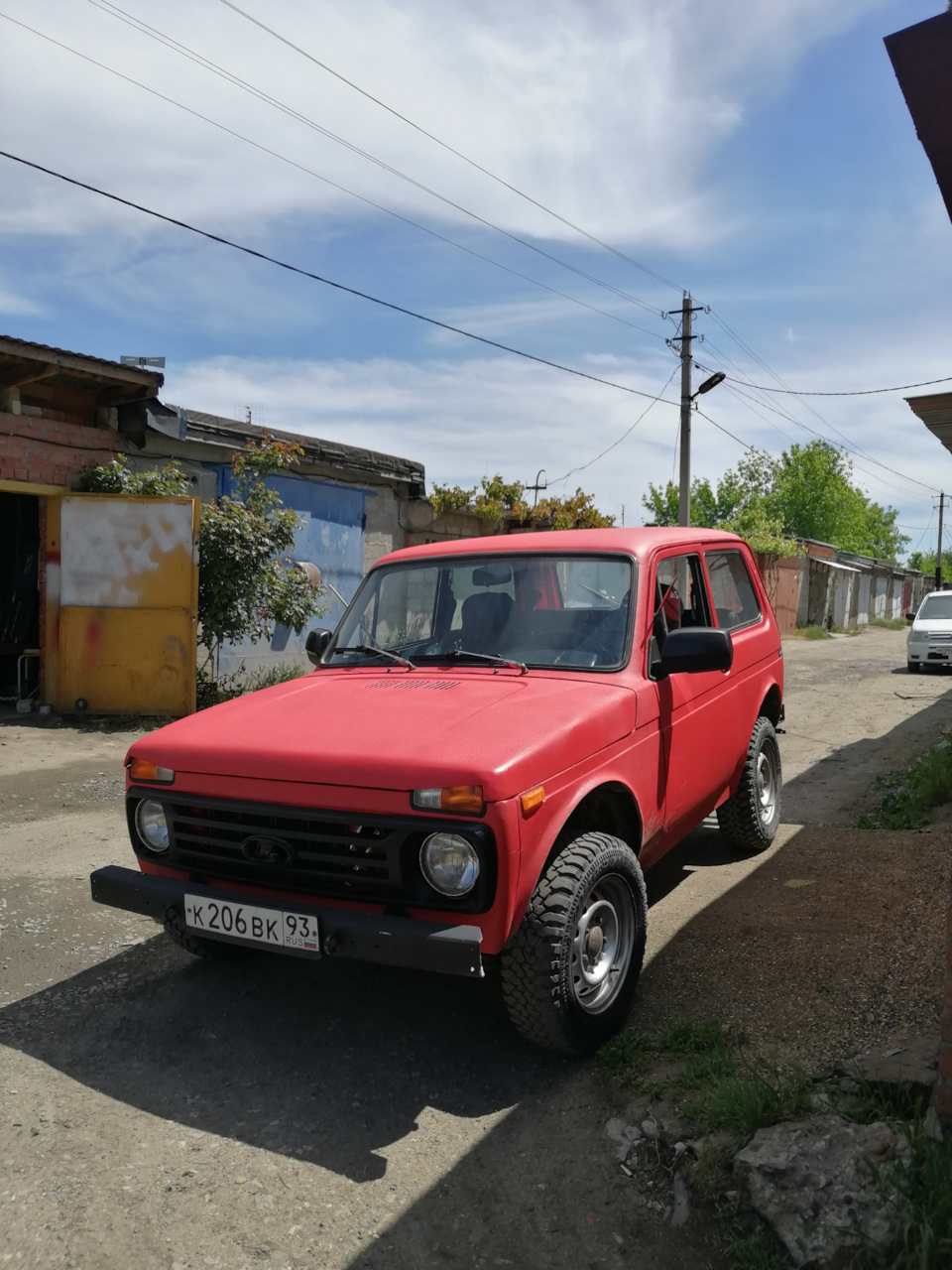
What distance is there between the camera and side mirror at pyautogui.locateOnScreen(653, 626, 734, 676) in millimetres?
3832

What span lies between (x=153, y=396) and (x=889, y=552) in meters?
81.6

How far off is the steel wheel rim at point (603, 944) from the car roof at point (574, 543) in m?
1.56

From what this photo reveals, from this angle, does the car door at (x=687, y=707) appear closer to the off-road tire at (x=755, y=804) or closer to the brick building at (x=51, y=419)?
the off-road tire at (x=755, y=804)

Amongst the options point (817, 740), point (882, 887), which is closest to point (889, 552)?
point (817, 740)

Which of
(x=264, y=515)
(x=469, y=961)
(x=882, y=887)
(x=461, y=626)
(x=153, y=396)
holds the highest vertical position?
(x=153, y=396)

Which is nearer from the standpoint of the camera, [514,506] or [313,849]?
[313,849]

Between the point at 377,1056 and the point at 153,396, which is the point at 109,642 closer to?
the point at 153,396

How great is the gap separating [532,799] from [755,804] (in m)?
2.83

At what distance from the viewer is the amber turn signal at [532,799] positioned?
2968mm

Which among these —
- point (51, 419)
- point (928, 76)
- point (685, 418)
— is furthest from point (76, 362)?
point (685, 418)

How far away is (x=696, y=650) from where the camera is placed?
3832mm

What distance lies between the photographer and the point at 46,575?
10.1m

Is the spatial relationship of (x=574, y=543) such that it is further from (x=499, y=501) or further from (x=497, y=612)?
(x=499, y=501)

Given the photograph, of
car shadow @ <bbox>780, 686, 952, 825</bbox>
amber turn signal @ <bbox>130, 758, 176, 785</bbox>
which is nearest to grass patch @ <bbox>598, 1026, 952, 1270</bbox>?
amber turn signal @ <bbox>130, 758, 176, 785</bbox>
